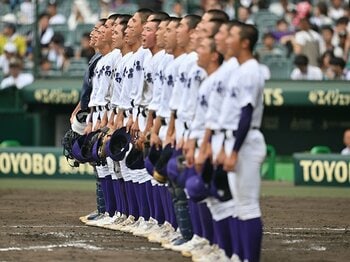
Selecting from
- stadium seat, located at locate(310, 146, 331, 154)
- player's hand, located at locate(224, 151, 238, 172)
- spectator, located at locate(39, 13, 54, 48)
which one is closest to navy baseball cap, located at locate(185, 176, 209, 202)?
player's hand, located at locate(224, 151, 238, 172)

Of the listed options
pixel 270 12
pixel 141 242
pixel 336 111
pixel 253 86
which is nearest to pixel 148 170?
pixel 141 242

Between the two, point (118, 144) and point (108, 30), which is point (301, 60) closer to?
point (108, 30)

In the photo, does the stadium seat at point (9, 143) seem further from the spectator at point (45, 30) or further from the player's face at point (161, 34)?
the player's face at point (161, 34)

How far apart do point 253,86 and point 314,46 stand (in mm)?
12655

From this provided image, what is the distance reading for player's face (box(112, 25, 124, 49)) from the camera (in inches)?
546

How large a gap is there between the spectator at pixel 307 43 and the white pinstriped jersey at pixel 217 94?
39.1 ft

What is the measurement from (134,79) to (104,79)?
2.49 feet

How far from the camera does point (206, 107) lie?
1063 centimetres

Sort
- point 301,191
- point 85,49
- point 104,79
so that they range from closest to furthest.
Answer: point 104,79, point 301,191, point 85,49

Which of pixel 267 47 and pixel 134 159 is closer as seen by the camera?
pixel 134 159

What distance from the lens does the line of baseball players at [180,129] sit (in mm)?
10094

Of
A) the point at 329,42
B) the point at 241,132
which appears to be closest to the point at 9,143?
the point at 329,42

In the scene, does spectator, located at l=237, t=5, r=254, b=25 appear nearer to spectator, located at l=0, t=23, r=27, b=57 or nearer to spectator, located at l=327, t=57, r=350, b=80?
spectator, located at l=327, t=57, r=350, b=80

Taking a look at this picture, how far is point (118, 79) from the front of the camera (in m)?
13.8
